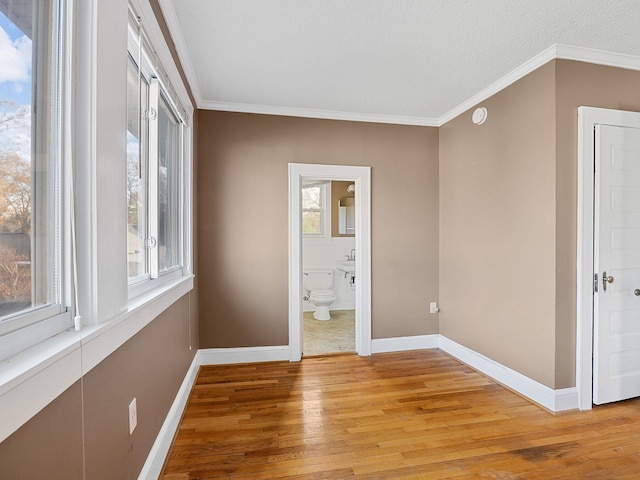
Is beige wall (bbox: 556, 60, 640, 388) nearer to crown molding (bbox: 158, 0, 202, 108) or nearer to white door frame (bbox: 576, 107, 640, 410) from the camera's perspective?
white door frame (bbox: 576, 107, 640, 410)

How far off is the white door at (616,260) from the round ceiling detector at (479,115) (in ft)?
2.88

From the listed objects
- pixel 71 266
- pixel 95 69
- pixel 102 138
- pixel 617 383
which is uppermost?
pixel 95 69

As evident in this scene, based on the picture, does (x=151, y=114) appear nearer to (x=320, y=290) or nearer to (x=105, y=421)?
(x=105, y=421)

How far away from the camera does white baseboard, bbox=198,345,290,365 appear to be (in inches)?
126

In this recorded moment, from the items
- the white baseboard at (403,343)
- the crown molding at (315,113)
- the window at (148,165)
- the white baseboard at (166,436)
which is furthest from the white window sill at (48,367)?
the white baseboard at (403,343)

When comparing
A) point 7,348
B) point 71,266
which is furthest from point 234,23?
point 7,348

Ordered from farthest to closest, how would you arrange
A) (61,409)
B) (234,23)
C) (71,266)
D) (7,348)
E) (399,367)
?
(399,367)
(234,23)
(71,266)
(61,409)
(7,348)

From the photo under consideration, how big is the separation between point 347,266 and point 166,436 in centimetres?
370

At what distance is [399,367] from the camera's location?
3.17 meters

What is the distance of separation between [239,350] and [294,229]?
4.33 ft

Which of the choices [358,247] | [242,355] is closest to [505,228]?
[358,247]

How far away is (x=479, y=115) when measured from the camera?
302 cm

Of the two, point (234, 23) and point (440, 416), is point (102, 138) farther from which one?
point (440, 416)

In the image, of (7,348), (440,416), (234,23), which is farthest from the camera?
(440,416)
